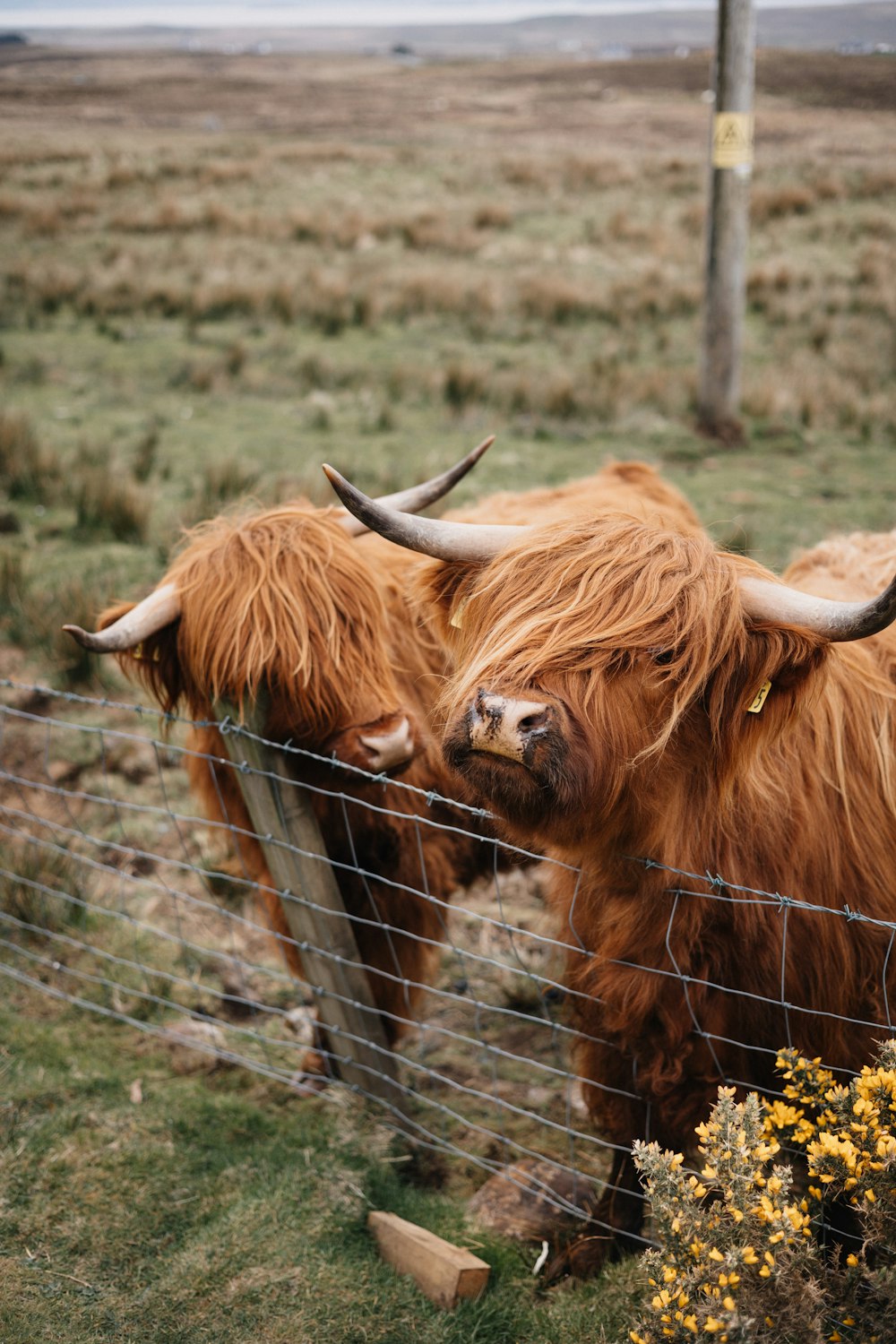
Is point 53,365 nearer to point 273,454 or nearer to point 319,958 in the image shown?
point 273,454

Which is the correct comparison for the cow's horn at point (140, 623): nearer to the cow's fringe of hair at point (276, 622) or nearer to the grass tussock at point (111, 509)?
the cow's fringe of hair at point (276, 622)

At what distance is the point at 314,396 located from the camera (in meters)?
10.3

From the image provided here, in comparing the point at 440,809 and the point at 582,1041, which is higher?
the point at 440,809

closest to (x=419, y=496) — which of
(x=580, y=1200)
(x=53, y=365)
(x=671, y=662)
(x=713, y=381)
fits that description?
(x=671, y=662)

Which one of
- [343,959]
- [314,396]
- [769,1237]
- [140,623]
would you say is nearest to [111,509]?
[314,396]

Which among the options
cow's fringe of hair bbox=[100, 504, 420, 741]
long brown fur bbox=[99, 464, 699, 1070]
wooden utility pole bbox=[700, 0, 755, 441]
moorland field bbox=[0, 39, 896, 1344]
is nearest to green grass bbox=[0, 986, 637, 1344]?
moorland field bbox=[0, 39, 896, 1344]

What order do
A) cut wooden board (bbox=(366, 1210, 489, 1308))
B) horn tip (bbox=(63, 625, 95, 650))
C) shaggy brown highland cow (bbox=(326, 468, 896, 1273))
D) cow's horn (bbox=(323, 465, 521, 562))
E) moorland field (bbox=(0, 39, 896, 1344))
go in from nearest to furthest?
shaggy brown highland cow (bbox=(326, 468, 896, 1273)) < cow's horn (bbox=(323, 465, 521, 562)) < horn tip (bbox=(63, 625, 95, 650)) < cut wooden board (bbox=(366, 1210, 489, 1308)) < moorland field (bbox=(0, 39, 896, 1344))

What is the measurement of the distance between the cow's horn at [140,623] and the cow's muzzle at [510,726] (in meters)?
1.14

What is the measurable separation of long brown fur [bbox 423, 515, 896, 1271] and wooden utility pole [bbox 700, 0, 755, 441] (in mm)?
6720

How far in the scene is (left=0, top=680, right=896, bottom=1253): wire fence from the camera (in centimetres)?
256

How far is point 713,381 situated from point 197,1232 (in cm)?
816

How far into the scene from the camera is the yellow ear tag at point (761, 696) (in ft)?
6.12

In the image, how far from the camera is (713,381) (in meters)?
9.00

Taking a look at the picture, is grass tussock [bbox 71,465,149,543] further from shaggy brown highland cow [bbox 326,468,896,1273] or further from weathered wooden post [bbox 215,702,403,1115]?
shaggy brown highland cow [bbox 326,468,896,1273]
